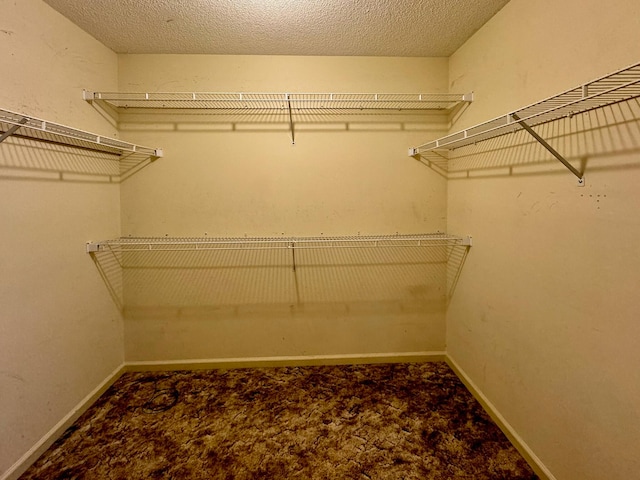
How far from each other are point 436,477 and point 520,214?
4.33ft

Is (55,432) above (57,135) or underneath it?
underneath

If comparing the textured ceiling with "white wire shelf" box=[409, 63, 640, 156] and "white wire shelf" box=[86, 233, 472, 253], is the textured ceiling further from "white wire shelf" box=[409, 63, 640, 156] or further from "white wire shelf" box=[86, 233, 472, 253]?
"white wire shelf" box=[86, 233, 472, 253]

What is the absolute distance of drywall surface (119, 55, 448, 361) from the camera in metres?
2.11

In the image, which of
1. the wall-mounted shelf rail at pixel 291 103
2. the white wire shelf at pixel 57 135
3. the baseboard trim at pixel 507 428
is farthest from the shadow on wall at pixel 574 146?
the white wire shelf at pixel 57 135

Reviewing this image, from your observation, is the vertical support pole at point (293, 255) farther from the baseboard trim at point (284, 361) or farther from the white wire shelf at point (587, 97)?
the white wire shelf at point (587, 97)

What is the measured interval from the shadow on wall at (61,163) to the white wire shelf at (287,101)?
385 millimetres

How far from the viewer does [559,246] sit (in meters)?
1.25

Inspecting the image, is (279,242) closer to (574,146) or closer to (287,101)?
(287,101)

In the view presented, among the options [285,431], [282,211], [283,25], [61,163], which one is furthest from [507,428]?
[61,163]

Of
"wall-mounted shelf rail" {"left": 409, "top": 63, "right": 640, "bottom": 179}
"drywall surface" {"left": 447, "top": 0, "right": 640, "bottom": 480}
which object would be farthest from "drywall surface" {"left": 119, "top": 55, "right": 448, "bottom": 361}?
"wall-mounted shelf rail" {"left": 409, "top": 63, "right": 640, "bottom": 179}

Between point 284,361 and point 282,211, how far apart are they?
1155 millimetres

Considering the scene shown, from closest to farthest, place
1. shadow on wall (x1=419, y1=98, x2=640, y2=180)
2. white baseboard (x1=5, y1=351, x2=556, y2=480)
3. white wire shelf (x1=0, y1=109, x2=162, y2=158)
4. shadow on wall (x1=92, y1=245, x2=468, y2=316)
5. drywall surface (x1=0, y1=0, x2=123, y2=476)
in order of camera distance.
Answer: shadow on wall (x1=419, y1=98, x2=640, y2=180) < white wire shelf (x1=0, y1=109, x2=162, y2=158) < drywall surface (x1=0, y1=0, x2=123, y2=476) < white baseboard (x1=5, y1=351, x2=556, y2=480) < shadow on wall (x1=92, y1=245, x2=468, y2=316)

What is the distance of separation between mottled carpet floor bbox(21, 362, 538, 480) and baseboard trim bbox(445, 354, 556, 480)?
36mm

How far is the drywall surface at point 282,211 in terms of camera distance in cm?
211
